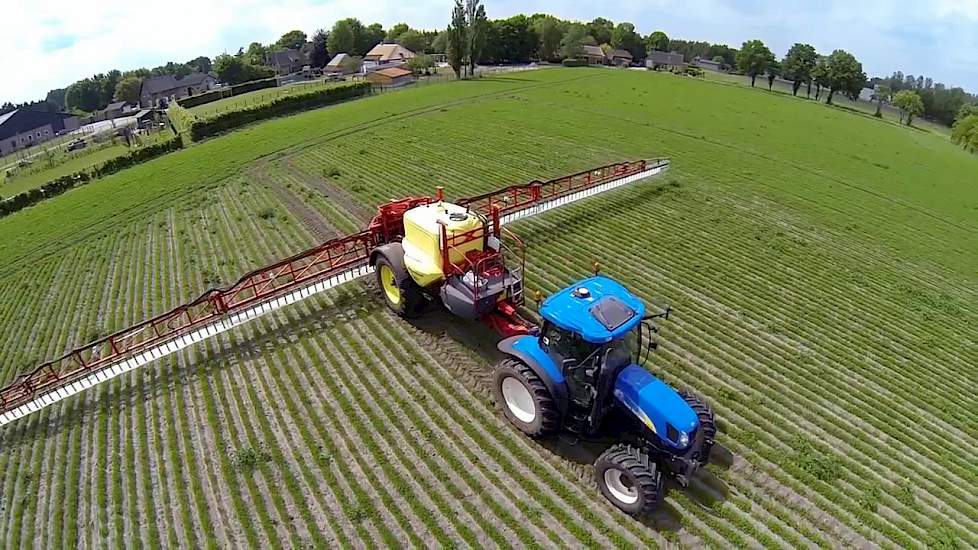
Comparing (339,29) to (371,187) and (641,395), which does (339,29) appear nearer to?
(371,187)

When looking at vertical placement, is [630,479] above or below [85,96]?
below

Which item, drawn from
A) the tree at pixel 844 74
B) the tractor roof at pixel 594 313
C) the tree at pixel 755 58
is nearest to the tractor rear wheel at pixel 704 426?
the tractor roof at pixel 594 313

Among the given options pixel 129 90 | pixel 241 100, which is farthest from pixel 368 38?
pixel 241 100

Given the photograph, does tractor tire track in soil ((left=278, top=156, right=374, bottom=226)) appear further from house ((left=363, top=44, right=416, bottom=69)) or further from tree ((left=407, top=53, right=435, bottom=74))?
house ((left=363, top=44, right=416, bottom=69))

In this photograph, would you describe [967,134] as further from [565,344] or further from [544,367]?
[544,367]

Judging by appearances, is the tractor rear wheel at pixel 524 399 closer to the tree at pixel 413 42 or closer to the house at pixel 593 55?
the house at pixel 593 55
